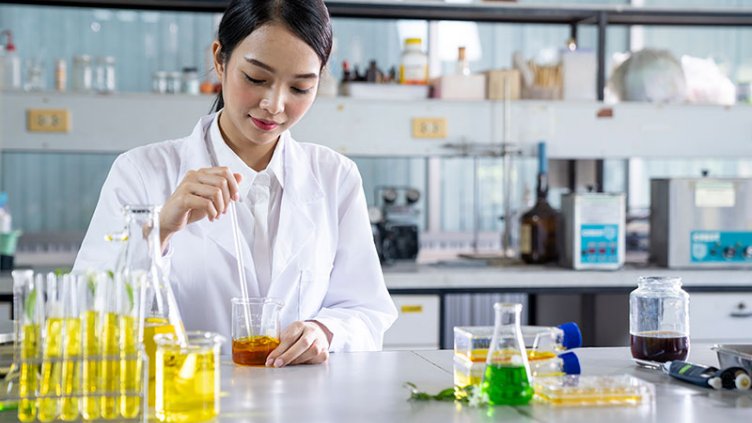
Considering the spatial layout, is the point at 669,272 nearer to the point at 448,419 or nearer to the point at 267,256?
the point at 267,256

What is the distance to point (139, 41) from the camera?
17.7 feet

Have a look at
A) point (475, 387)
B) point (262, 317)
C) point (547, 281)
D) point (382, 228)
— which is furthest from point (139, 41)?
point (475, 387)

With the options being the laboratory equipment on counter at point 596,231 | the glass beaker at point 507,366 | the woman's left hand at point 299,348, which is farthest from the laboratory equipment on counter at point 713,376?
the laboratory equipment on counter at point 596,231

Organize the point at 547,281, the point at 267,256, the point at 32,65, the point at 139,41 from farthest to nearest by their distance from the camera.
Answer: the point at 139,41
the point at 32,65
the point at 547,281
the point at 267,256

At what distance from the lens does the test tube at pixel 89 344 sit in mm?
1112

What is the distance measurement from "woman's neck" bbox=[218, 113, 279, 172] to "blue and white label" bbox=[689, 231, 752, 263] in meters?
2.04

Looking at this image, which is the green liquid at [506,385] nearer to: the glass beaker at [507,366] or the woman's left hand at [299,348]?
the glass beaker at [507,366]

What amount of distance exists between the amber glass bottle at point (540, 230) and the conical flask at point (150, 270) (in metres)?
2.51

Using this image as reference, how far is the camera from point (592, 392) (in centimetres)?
133

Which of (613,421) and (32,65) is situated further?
(32,65)

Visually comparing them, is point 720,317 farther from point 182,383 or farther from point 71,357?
point 71,357

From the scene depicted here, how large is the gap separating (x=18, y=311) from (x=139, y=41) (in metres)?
4.46

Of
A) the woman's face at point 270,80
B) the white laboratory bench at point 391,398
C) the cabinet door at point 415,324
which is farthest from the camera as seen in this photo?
the cabinet door at point 415,324

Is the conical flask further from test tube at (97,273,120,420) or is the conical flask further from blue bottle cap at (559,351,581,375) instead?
blue bottle cap at (559,351,581,375)
